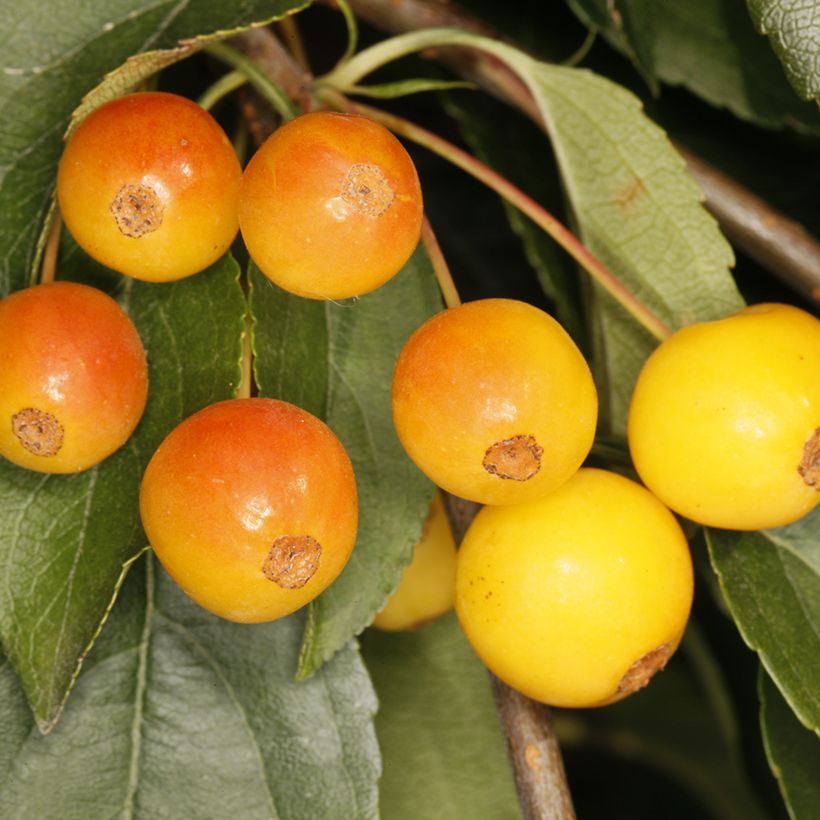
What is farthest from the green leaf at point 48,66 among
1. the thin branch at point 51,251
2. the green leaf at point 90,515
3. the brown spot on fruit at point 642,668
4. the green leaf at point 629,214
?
the brown spot on fruit at point 642,668

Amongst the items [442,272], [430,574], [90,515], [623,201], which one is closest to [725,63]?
[623,201]

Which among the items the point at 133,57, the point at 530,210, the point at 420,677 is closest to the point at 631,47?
the point at 530,210

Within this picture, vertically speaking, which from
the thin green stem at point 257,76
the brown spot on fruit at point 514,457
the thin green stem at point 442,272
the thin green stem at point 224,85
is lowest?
the brown spot on fruit at point 514,457

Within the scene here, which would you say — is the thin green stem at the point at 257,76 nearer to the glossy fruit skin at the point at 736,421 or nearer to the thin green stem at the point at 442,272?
the thin green stem at the point at 442,272

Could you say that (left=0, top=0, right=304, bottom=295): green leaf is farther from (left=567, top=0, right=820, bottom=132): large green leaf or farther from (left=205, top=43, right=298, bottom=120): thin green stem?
(left=567, top=0, right=820, bottom=132): large green leaf

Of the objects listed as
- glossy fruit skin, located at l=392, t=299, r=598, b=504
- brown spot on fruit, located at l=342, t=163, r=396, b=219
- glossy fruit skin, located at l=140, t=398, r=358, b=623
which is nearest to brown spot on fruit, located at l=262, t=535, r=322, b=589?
glossy fruit skin, located at l=140, t=398, r=358, b=623

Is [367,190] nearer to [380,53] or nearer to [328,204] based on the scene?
[328,204]
